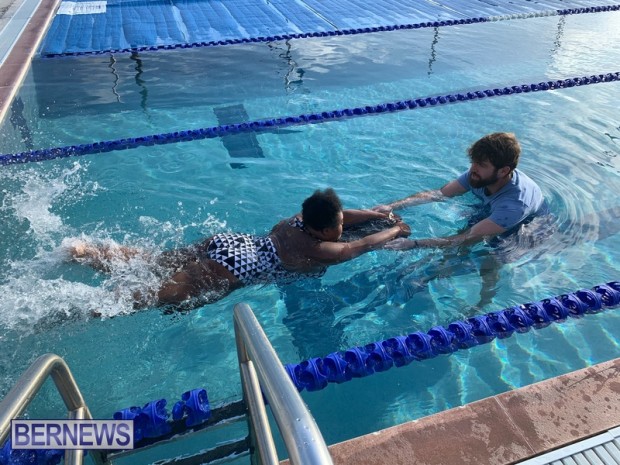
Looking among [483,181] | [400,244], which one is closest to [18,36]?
[400,244]

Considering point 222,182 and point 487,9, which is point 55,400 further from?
point 487,9

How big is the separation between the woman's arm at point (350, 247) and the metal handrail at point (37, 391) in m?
1.97

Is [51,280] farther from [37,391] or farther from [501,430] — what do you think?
[501,430]

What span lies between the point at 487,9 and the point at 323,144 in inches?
267

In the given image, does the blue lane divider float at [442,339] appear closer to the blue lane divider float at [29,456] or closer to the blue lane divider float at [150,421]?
the blue lane divider float at [150,421]

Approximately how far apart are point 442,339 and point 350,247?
0.94 metres

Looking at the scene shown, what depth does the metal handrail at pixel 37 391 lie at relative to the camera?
1.22 metres

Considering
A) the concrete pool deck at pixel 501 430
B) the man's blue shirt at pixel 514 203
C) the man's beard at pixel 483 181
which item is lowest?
the concrete pool deck at pixel 501 430

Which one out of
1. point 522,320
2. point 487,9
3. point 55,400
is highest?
point 487,9

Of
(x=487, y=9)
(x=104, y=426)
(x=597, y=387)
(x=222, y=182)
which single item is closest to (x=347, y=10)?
(x=487, y=9)

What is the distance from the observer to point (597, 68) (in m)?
8.29

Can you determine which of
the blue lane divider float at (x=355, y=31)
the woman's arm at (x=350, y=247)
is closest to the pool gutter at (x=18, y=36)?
the blue lane divider float at (x=355, y=31)

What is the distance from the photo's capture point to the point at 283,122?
6.37 meters

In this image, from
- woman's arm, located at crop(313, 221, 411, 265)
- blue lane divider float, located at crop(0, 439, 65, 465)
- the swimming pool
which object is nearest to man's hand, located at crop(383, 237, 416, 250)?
woman's arm, located at crop(313, 221, 411, 265)
